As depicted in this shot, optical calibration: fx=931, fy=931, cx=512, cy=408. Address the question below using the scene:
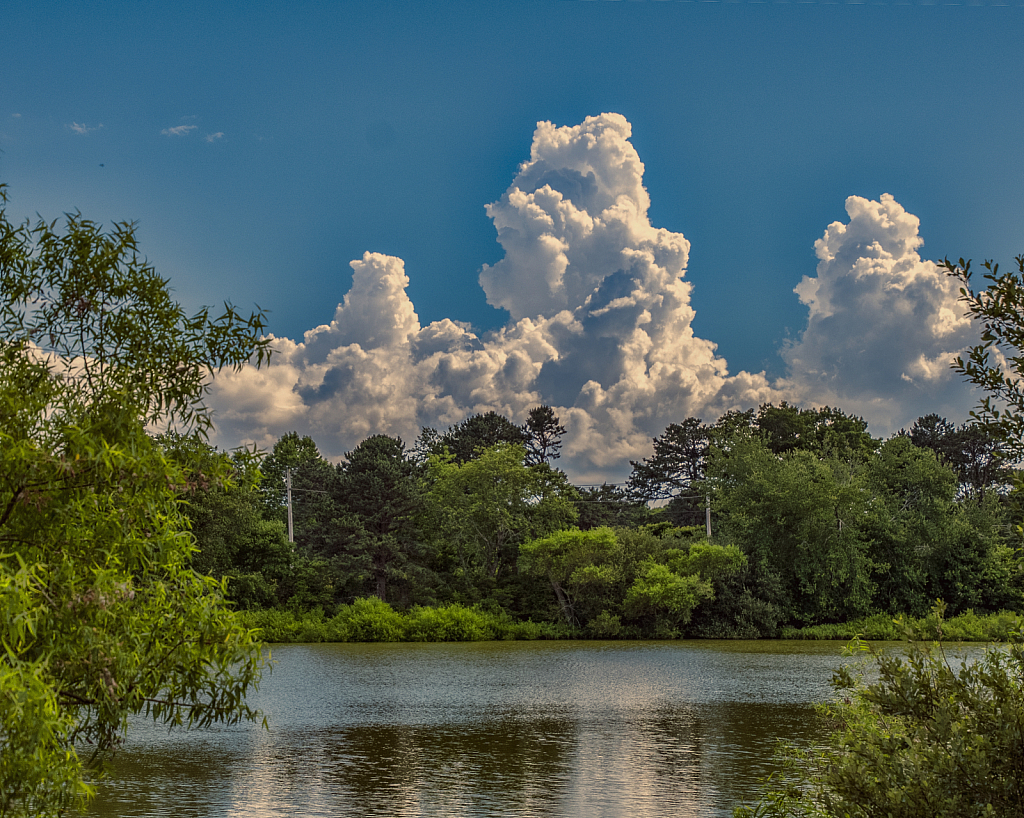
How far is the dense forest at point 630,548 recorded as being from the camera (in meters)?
48.3

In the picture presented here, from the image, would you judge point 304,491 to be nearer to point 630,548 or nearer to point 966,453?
point 630,548

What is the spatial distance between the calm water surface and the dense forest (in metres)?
14.8

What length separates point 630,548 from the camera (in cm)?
4922

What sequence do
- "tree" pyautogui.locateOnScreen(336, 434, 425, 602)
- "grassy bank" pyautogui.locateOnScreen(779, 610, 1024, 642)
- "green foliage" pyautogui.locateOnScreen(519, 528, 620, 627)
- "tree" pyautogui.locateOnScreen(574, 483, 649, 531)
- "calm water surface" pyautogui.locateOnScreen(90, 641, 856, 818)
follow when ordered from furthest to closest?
"tree" pyautogui.locateOnScreen(574, 483, 649, 531)
"tree" pyautogui.locateOnScreen(336, 434, 425, 602)
"green foliage" pyautogui.locateOnScreen(519, 528, 620, 627)
"grassy bank" pyautogui.locateOnScreen(779, 610, 1024, 642)
"calm water surface" pyautogui.locateOnScreen(90, 641, 856, 818)

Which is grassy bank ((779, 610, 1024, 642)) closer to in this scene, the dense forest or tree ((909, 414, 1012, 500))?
the dense forest

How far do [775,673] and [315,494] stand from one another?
3615 cm

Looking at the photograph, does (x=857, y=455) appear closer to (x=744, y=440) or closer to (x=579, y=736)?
(x=744, y=440)

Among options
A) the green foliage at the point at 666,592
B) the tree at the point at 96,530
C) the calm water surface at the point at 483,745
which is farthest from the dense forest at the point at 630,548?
the tree at the point at 96,530

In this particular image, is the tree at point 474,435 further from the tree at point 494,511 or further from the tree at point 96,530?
the tree at point 96,530

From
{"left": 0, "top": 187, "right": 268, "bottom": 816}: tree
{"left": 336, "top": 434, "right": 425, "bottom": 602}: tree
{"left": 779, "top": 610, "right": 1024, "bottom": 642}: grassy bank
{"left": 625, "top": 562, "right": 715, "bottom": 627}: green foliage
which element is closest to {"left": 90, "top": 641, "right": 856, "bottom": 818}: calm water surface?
{"left": 0, "top": 187, "right": 268, "bottom": 816}: tree

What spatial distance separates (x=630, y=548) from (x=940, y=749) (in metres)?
44.4

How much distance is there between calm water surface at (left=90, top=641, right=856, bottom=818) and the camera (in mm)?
13727

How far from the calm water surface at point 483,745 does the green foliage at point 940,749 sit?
25.6 ft

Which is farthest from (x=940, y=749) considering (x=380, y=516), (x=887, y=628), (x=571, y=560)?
(x=380, y=516)
